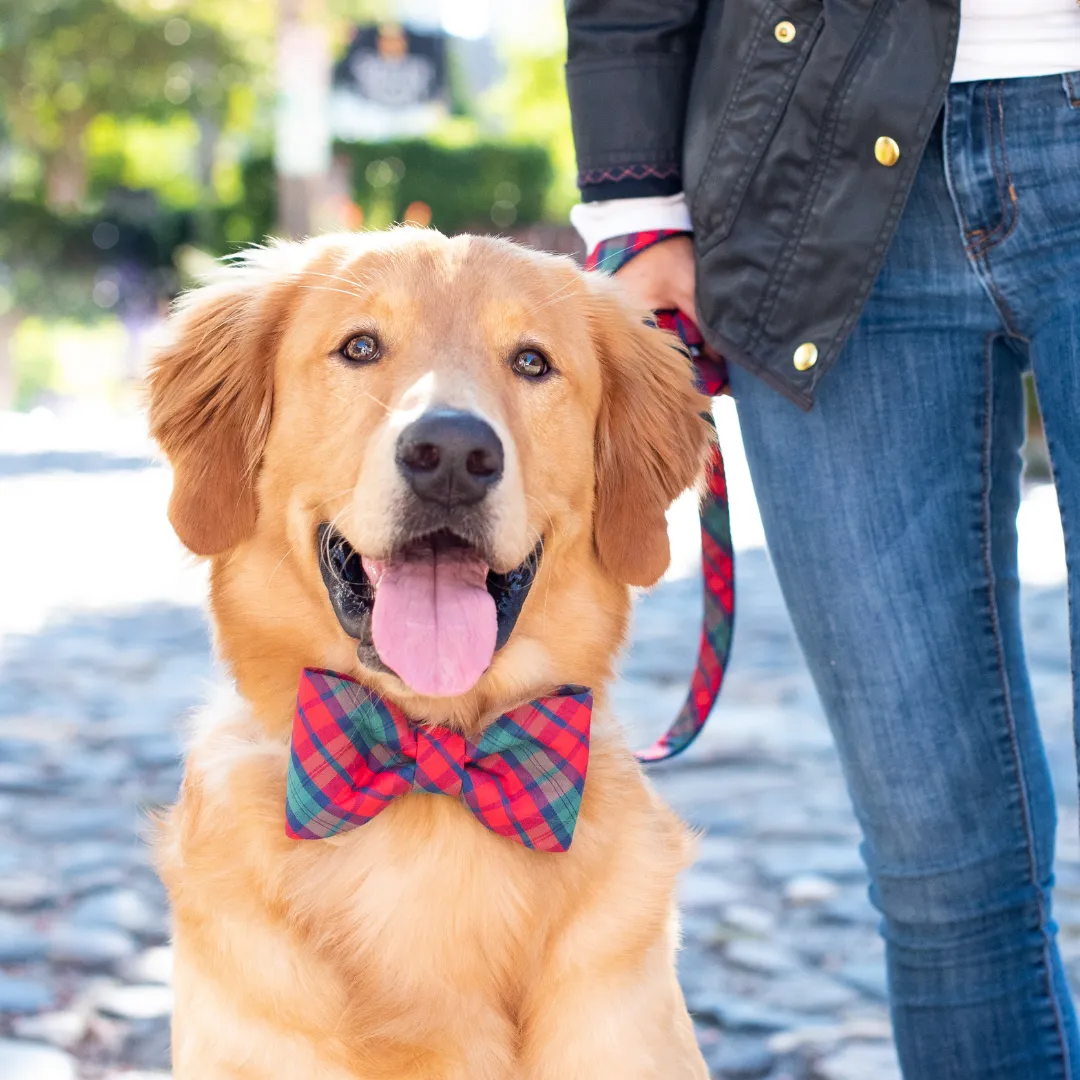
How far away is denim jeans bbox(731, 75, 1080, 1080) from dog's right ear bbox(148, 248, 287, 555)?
3.04ft

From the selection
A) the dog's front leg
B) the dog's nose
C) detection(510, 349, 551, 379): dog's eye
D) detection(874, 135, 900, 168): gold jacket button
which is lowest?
the dog's front leg

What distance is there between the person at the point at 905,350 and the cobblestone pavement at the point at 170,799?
0.80m

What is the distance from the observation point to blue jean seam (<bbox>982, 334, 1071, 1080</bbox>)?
237 centimetres

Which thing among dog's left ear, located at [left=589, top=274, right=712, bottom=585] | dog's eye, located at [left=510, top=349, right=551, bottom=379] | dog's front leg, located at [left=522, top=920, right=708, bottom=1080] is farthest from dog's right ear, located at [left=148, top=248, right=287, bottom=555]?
dog's front leg, located at [left=522, top=920, right=708, bottom=1080]

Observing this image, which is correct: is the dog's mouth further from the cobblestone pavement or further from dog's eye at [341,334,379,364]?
the cobblestone pavement

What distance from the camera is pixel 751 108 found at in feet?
7.65

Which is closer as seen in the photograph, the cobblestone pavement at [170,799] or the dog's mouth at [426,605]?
the dog's mouth at [426,605]

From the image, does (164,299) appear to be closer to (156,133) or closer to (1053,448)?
(156,133)

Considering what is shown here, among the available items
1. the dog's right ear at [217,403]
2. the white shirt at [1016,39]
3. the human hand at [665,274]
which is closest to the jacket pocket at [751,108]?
the human hand at [665,274]

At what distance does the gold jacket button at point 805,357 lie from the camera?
229 cm

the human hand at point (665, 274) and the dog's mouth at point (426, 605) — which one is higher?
the human hand at point (665, 274)

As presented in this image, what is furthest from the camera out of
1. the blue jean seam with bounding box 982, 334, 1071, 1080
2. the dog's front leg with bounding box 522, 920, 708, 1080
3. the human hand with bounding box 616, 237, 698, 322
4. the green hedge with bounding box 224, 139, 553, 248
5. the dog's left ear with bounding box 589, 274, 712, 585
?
the green hedge with bounding box 224, 139, 553, 248

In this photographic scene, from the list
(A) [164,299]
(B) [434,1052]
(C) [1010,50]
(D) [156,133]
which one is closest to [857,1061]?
(B) [434,1052]

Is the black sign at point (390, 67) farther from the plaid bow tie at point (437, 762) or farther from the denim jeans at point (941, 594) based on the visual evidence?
the plaid bow tie at point (437, 762)
